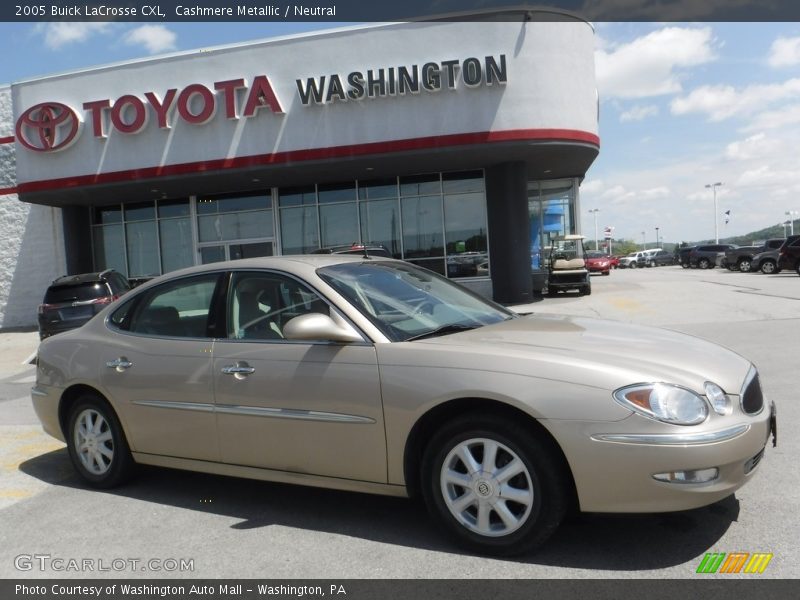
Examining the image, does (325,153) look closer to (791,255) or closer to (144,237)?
(144,237)

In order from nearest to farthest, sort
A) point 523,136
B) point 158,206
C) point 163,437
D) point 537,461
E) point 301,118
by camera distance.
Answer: point 537,461 → point 163,437 → point 523,136 → point 301,118 → point 158,206

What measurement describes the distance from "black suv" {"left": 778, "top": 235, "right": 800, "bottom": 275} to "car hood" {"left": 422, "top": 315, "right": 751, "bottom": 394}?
27.1m

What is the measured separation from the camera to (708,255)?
134 ft

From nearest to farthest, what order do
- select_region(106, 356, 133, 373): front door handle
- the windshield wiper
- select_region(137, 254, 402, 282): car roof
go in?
the windshield wiper < select_region(137, 254, 402, 282): car roof < select_region(106, 356, 133, 373): front door handle

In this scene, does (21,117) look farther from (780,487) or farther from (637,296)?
(780,487)

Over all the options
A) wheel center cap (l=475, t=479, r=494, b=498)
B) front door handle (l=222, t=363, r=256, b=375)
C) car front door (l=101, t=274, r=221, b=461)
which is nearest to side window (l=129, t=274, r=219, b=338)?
car front door (l=101, t=274, r=221, b=461)

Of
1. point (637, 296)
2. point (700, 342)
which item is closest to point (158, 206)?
point (637, 296)

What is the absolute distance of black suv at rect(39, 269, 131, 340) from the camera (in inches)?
521

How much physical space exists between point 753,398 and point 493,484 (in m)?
1.41

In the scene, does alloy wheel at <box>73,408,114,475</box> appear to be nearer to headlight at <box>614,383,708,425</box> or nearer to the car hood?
the car hood

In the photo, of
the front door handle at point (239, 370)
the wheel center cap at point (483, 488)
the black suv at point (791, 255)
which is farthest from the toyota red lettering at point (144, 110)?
the black suv at point (791, 255)

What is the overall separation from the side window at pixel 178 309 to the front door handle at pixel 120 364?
0.75 feet

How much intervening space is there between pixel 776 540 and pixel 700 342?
1.14 m
